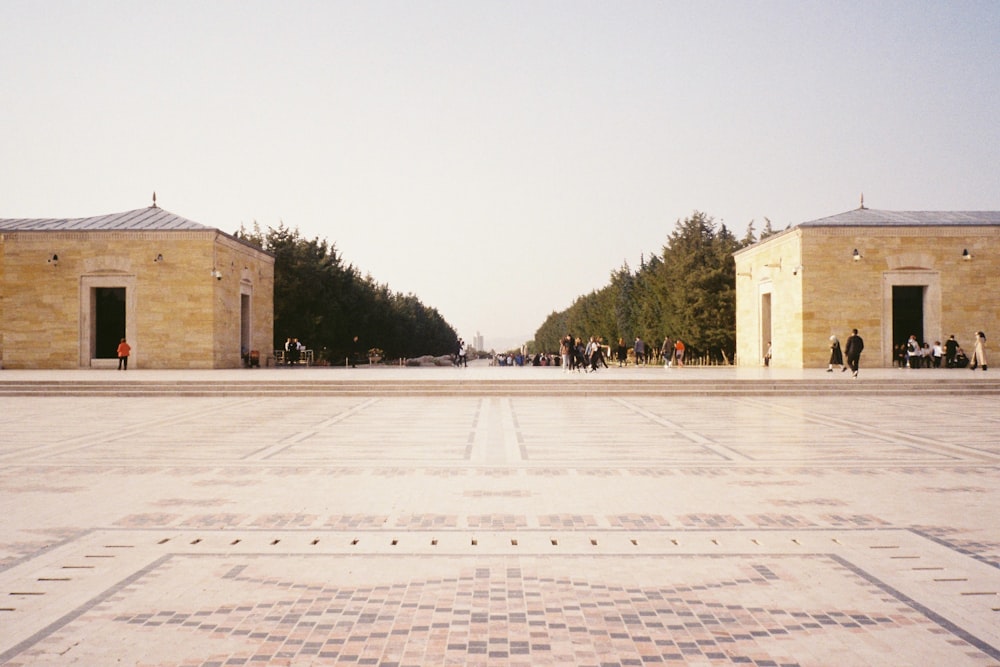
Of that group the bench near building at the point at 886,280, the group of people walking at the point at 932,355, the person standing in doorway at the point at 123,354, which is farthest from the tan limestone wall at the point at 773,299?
the person standing in doorway at the point at 123,354

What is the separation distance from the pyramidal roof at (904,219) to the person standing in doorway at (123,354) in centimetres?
2587

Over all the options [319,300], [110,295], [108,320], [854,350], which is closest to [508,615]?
[854,350]

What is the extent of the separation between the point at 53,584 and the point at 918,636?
4700 millimetres

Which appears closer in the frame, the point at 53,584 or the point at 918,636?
the point at 918,636

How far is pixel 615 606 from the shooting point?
13.7ft

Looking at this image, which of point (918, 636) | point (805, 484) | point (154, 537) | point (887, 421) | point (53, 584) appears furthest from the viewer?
point (887, 421)

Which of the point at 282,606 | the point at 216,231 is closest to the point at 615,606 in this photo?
the point at 282,606

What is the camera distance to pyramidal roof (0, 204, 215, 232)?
99.6ft

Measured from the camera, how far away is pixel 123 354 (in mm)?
28562

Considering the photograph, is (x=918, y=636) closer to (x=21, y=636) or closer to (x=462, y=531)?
(x=462, y=531)

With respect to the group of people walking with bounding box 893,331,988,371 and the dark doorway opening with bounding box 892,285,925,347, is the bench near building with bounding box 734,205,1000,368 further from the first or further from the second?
the group of people walking with bounding box 893,331,988,371

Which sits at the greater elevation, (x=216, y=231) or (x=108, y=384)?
(x=216, y=231)

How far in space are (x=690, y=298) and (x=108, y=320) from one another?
34.2 meters

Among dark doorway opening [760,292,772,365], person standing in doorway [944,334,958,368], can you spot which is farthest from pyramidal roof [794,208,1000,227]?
dark doorway opening [760,292,772,365]
